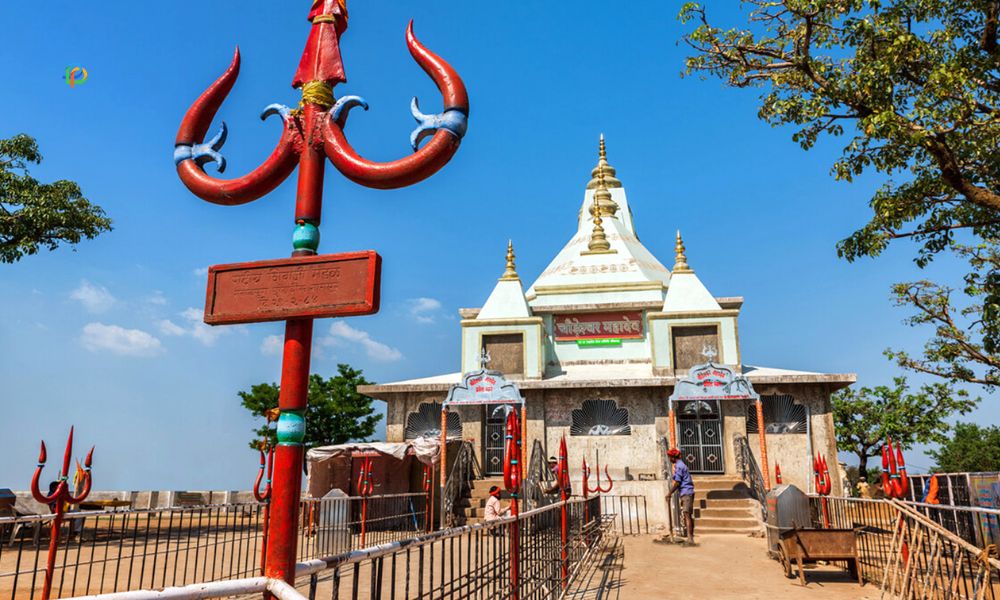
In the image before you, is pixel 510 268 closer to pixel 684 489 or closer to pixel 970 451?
pixel 684 489

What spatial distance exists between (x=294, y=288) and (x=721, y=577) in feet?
28.1

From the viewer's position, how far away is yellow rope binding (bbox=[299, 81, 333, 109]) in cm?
424

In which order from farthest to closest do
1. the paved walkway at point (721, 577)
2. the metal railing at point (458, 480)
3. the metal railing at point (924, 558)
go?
the metal railing at point (458, 480), the paved walkway at point (721, 577), the metal railing at point (924, 558)

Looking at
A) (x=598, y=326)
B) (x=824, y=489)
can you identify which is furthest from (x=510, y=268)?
(x=824, y=489)

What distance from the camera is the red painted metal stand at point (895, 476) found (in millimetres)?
8008

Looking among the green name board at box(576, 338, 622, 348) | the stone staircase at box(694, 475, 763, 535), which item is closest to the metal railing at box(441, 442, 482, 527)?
the green name board at box(576, 338, 622, 348)

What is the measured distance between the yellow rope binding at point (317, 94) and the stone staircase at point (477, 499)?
45.8 ft

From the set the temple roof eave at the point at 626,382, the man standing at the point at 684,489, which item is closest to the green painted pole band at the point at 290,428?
the man standing at the point at 684,489

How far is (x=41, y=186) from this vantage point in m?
15.7

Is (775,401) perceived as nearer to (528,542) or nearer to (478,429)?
(478,429)

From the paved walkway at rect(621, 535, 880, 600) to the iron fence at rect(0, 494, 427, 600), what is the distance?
15.8 feet

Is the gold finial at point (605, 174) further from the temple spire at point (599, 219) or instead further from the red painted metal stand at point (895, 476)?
the red painted metal stand at point (895, 476)

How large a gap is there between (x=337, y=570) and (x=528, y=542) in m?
3.65

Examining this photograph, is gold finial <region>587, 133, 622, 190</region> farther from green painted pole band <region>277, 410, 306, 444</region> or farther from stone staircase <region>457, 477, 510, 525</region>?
green painted pole band <region>277, 410, 306, 444</region>
